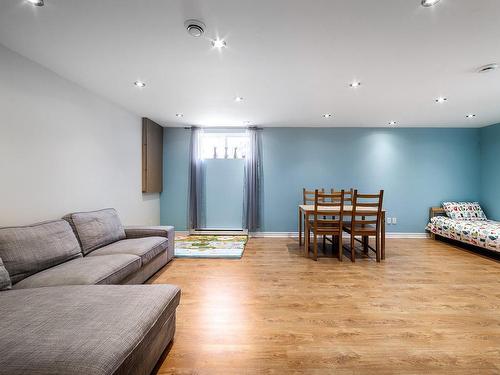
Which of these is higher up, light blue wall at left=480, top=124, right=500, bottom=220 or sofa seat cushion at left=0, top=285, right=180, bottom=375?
light blue wall at left=480, top=124, right=500, bottom=220

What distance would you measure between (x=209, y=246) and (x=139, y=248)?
1504mm

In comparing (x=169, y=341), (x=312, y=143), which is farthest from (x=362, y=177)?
(x=169, y=341)

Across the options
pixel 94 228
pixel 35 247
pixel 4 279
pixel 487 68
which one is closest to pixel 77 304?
pixel 4 279

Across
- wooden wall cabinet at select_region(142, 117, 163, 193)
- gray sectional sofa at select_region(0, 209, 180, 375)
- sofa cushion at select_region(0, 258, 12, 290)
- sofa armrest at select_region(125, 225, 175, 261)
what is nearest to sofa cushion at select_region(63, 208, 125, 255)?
gray sectional sofa at select_region(0, 209, 180, 375)

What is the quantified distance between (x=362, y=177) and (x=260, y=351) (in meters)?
3.98

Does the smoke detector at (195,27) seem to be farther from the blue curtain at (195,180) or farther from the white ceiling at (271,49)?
the blue curtain at (195,180)

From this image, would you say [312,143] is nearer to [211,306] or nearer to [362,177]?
[362,177]

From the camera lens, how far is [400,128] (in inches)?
171

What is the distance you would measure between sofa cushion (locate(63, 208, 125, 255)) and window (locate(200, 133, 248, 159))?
235 cm

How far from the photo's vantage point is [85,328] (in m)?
0.96

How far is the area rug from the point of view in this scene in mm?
3162

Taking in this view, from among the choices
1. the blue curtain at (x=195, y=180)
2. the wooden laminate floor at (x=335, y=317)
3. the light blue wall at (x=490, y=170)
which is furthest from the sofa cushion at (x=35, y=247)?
the light blue wall at (x=490, y=170)

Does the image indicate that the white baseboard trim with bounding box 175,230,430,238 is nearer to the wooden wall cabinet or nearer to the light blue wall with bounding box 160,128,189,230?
the light blue wall with bounding box 160,128,189,230

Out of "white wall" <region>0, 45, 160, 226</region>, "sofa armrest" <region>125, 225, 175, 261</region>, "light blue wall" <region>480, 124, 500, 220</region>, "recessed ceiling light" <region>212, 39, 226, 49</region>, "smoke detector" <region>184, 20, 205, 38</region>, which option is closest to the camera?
"smoke detector" <region>184, 20, 205, 38</region>
